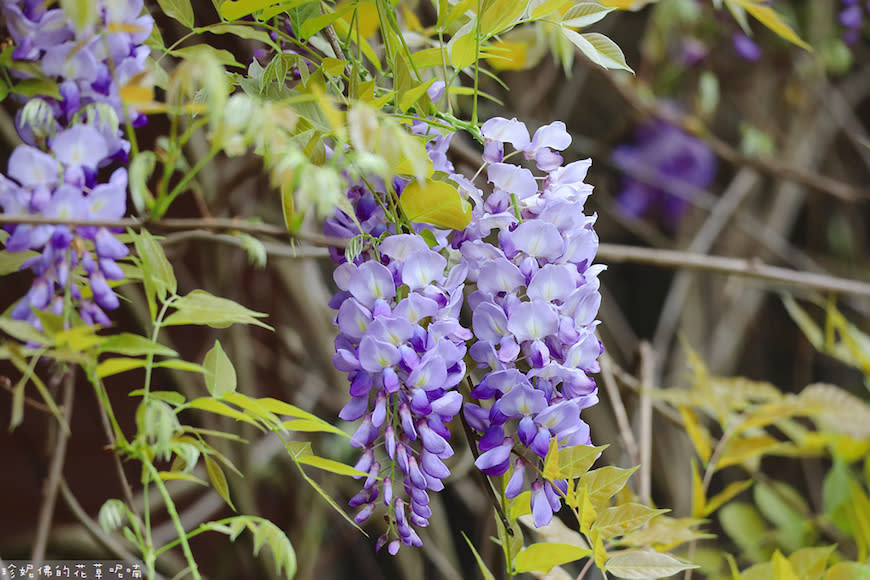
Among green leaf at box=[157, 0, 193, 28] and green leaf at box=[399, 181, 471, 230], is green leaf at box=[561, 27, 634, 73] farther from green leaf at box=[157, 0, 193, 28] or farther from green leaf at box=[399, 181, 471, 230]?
green leaf at box=[157, 0, 193, 28]

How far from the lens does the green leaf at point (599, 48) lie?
53 centimetres

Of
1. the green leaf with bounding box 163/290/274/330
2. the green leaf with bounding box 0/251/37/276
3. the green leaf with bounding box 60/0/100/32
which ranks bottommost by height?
the green leaf with bounding box 163/290/274/330

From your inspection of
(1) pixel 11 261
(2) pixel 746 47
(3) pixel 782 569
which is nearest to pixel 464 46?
(1) pixel 11 261

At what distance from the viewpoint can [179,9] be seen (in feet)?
1.73

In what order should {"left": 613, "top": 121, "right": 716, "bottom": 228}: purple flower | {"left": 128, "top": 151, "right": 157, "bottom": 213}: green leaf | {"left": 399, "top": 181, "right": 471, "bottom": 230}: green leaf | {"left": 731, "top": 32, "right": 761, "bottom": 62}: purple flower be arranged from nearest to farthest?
1. {"left": 128, "top": 151, "right": 157, "bottom": 213}: green leaf
2. {"left": 399, "top": 181, "right": 471, "bottom": 230}: green leaf
3. {"left": 731, "top": 32, "right": 761, "bottom": 62}: purple flower
4. {"left": 613, "top": 121, "right": 716, "bottom": 228}: purple flower

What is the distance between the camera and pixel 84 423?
1539mm

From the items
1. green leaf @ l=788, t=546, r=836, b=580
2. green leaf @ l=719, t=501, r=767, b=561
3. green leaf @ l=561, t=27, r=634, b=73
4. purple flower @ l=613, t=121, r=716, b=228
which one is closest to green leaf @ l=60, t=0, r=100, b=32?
green leaf @ l=561, t=27, r=634, b=73

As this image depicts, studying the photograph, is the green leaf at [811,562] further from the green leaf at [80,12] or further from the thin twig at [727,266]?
the green leaf at [80,12]

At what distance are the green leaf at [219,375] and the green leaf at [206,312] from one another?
1.0 inches

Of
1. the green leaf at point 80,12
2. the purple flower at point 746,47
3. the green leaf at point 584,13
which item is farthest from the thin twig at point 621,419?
the purple flower at point 746,47

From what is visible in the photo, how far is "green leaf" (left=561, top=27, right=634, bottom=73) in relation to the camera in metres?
0.53

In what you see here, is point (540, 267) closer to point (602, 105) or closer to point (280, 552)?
point (280, 552)

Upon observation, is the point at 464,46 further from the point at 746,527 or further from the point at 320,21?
the point at 746,527

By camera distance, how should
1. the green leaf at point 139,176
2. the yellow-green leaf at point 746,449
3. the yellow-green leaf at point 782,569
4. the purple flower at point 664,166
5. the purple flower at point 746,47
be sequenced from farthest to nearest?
the purple flower at point 664,166, the purple flower at point 746,47, the yellow-green leaf at point 746,449, the yellow-green leaf at point 782,569, the green leaf at point 139,176
